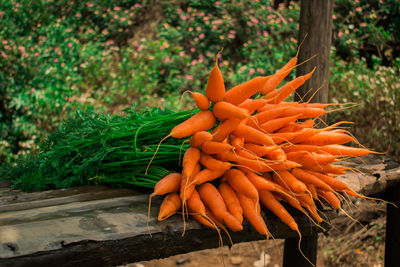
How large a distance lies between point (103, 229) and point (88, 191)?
0.49 m

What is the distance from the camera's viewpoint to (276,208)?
1478 millimetres

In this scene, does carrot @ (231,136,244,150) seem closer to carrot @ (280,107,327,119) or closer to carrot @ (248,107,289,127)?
carrot @ (248,107,289,127)

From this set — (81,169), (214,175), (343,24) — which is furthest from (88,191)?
(343,24)

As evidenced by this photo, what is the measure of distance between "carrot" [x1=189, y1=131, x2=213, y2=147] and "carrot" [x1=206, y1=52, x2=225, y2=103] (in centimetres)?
15

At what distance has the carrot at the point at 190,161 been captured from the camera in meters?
1.36

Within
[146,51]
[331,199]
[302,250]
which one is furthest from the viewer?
[146,51]

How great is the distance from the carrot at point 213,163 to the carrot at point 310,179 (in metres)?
0.31

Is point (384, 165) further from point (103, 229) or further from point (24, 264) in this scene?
point (24, 264)

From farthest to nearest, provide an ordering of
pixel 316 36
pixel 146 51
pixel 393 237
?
pixel 146 51, pixel 393 237, pixel 316 36

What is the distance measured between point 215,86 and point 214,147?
0.23 metres

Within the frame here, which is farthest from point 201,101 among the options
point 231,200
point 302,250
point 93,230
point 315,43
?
point 302,250

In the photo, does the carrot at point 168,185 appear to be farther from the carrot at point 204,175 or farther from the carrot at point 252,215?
the carrot at point 252,215

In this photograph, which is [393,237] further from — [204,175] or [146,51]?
[146,51]

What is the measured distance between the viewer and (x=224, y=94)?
147 centimetres
